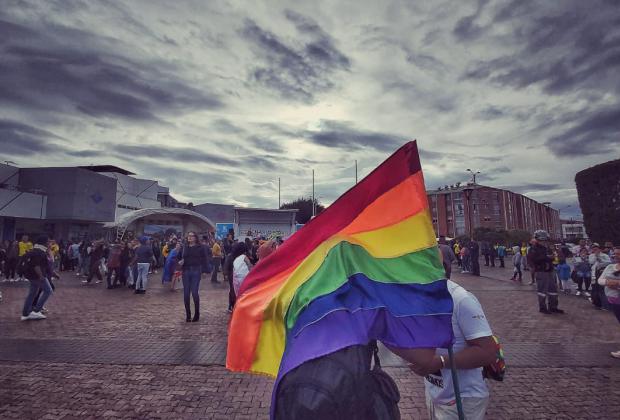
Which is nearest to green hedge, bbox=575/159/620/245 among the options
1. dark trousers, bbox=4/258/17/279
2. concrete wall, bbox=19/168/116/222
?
dark trousers, bbox=4/258/17/279

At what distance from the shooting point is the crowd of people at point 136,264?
793 cm

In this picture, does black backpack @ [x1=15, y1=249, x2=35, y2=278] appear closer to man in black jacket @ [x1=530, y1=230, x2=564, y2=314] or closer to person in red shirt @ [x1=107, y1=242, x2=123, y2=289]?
person in red shirt @ [x1=107, y1=242, x2=123, y2=289]

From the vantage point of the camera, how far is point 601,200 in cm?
2098

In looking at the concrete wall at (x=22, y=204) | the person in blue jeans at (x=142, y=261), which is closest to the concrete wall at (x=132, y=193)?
the concrete wall at (x=22, y=204)

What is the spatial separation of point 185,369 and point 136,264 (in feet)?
29.9

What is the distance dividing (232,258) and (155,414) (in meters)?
4.71

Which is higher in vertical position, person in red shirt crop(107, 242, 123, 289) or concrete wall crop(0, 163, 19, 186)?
concrete wall crop(0, 163, 19, 186)

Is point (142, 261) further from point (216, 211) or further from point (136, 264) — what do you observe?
point (216, 211)

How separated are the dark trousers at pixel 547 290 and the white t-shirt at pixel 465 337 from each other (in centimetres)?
877

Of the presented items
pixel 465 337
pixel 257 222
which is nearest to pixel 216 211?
pixel 257 222

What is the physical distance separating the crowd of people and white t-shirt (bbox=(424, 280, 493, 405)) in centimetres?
337

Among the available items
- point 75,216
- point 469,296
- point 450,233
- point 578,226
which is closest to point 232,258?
point 469,296

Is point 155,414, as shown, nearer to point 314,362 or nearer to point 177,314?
point 314,362

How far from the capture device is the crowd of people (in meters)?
7.93
